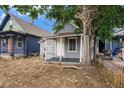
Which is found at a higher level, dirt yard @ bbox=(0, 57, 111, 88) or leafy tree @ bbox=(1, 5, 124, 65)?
leafy tree @ bbox=(1, 5, 124, 65)

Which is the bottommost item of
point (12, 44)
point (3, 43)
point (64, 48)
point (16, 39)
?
point (64, 48)

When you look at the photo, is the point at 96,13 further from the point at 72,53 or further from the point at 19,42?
the point at 19,42

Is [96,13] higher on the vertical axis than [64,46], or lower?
higher

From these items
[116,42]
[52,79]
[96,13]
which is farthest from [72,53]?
[52,79]

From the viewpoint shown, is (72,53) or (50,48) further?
(50,48)

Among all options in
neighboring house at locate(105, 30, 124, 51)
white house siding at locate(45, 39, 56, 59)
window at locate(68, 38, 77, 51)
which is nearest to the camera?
window at locate(68, 38, 77, 51)

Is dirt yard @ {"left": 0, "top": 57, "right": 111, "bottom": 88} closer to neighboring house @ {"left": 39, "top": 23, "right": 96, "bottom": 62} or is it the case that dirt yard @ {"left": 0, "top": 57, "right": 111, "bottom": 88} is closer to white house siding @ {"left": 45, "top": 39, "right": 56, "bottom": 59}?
neighboring house @ {"left": 39, "top": 23, "right": 96, "bottom": 62}

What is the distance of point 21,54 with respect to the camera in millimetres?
26281

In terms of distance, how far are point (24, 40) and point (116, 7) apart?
15767mm

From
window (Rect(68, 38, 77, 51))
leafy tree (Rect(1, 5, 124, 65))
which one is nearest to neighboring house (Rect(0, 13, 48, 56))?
window (Rect(68, 38, 77, 51))

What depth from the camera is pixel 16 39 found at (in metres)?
27.4

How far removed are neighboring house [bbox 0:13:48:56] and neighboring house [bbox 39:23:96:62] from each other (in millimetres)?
5892

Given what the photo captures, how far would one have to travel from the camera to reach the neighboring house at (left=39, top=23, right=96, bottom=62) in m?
19.4

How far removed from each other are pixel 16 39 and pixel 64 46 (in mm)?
9059
